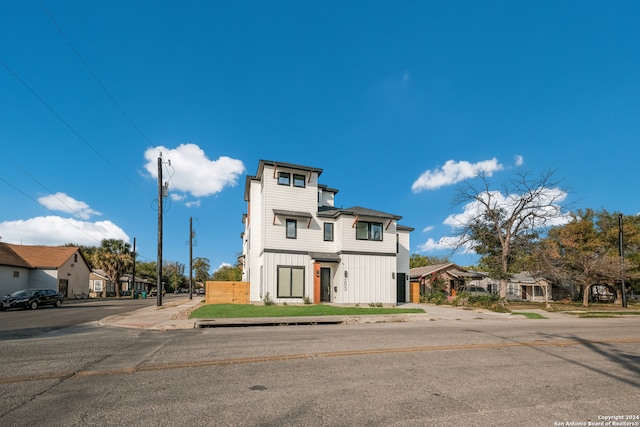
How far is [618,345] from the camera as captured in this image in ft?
33.2

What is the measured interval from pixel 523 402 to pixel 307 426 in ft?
10.3

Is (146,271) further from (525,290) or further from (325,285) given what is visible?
(525,290)

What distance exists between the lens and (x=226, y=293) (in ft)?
84.4

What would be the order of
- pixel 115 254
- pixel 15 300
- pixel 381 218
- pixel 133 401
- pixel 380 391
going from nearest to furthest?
pixel 133 401
pixel 380 391
pixel 15 300
pixel 381 218
pixel 115 254

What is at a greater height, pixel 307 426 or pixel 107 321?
pixel 307 426

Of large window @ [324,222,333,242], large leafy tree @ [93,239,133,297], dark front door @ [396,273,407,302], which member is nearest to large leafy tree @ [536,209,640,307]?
dark front door @ [396,273,407,302]

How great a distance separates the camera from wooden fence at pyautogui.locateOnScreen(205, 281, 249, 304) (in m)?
25.6

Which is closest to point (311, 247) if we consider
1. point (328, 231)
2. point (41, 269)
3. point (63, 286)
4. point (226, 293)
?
point (328, 231)

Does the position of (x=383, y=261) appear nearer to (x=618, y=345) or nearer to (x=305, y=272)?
(x=305, y=272)

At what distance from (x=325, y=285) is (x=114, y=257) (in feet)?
138

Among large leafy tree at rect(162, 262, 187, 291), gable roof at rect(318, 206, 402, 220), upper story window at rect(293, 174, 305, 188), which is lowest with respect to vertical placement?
large leafy tree at rect(162, 262, 187, 291)

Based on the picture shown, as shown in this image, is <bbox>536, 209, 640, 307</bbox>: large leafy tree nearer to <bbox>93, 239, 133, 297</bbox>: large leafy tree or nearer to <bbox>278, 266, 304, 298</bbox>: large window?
<bbox>278, 266, 304, 298</bbox>: large window

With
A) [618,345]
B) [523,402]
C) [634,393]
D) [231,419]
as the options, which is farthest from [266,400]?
[618,345]

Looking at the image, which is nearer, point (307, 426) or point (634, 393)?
point (307, 426)
